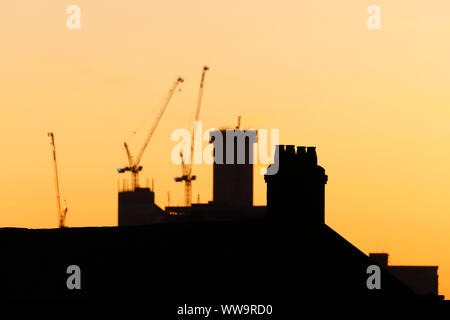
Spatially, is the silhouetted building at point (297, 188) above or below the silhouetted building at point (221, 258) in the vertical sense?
above

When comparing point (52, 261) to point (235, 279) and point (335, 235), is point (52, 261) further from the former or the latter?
point (335, 235)

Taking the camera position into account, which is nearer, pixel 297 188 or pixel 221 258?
pixel 221 258

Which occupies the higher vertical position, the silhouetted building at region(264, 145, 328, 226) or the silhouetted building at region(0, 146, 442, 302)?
the silhouetted building at region(264, 145, 328, 226)

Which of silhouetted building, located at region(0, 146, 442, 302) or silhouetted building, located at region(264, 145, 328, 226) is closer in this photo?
silhouetted building, located at region(0, 146, 442, 302)

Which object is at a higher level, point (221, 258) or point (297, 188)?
point (297, 188)

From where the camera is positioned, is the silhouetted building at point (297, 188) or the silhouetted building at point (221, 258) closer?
the silhouetted building at point (221, 258)

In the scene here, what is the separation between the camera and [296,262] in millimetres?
55688

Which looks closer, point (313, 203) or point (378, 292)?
point (378, 292)
